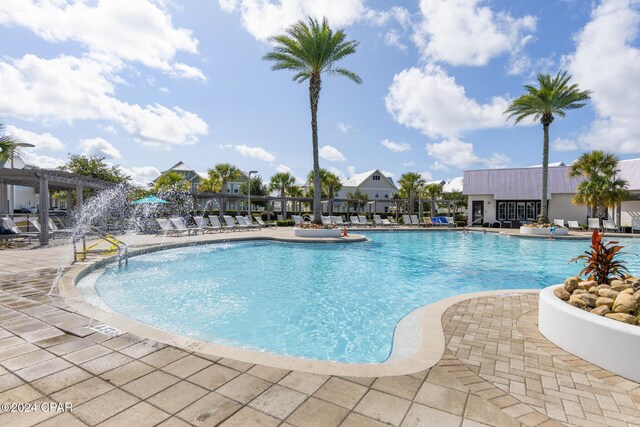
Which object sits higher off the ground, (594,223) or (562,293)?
(594,223)

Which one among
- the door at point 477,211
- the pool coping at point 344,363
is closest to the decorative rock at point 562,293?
the pool coping at point 344,363

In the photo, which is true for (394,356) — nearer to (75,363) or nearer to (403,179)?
(75,363)

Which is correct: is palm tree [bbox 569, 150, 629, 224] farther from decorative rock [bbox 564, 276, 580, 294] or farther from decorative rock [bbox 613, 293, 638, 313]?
decorative rock [bbox 613, 293, 638, 313]

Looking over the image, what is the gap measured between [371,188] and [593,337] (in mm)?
48494

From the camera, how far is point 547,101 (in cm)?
2061

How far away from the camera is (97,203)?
2461 cm

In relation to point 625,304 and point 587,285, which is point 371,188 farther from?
point 625,304

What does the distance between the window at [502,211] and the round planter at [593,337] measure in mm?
29414

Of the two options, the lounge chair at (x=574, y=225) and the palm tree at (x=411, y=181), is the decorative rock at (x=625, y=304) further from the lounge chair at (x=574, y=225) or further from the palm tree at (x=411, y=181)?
the palm tree at (x=411, y=181)

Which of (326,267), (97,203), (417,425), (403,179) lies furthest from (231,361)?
(403,179)

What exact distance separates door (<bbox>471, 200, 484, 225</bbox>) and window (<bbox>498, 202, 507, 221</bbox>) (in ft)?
4.56

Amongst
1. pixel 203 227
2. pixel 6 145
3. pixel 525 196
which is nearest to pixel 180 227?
pixel 203 227

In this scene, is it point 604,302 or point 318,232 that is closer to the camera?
point 604,302

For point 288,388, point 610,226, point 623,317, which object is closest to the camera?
point 288,388
